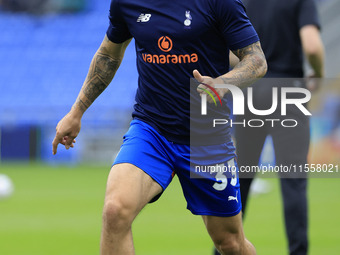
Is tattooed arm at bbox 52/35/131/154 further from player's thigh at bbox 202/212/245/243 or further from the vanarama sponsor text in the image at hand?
player's thigh at bbox 202/212/245/243

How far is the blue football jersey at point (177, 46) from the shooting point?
12.9 feet

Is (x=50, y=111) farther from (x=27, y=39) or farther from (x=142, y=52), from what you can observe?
(x=142, y=52)

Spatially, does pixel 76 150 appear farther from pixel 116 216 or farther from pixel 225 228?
pixel 116 216

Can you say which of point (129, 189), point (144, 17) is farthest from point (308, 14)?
point (129, 189)

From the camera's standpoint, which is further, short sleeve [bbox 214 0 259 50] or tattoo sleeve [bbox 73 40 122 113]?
tattoo sleeve [bbox 73 40 122 113]

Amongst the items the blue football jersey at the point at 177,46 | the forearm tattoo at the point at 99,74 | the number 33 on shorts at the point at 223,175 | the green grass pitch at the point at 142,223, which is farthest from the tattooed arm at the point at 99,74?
the green grass pitch at the point at 142,223

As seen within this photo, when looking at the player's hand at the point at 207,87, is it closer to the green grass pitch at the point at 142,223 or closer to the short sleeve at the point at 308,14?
the short sleeve at the point at 308,14

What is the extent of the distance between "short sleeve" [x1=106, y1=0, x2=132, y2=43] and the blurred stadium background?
9.58 feet

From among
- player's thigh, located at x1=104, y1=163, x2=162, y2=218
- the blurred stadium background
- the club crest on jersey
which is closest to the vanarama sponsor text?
the club crest on jersey

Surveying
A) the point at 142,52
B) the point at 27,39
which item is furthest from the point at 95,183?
the point at 27,39

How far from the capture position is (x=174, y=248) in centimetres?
696

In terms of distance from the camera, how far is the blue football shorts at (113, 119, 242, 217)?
4035mm

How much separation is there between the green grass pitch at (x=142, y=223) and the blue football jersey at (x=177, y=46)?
108 inches

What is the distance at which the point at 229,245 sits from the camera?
425 cm
